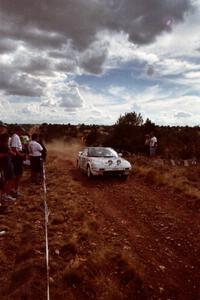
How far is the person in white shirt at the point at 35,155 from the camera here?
43.2ft

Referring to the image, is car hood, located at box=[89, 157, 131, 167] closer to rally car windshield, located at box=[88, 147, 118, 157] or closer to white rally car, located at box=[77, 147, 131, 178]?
white rally car, located at box=[77, 147, 131, 178]

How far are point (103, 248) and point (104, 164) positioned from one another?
25.9 ft

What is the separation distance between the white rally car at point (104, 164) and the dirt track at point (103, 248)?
2.99 m

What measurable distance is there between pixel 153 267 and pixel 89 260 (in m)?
1.13

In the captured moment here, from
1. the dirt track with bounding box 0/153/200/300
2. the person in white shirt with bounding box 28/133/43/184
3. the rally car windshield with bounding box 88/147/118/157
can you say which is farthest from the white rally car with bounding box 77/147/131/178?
the dirt track with bounding box 0/153/200/300

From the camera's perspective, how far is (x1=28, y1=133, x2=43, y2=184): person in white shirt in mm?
13172

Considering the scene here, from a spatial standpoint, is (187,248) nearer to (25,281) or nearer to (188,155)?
(25,281)

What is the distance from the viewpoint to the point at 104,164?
14500 mm

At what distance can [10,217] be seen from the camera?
8.41m

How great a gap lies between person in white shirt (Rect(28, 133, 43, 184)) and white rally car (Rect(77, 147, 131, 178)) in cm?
237

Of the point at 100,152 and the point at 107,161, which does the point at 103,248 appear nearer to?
the point at 107,161

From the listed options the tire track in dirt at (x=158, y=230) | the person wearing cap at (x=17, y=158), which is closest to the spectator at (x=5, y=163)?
the person wearing cap at (x=17, y=158)

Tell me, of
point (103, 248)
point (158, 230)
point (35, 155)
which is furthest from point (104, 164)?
point (103, 248)

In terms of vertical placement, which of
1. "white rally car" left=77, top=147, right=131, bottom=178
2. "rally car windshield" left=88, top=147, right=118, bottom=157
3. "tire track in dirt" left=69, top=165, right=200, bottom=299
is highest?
"rally car windshield" left=88, top=147, right=118, bottom=157
